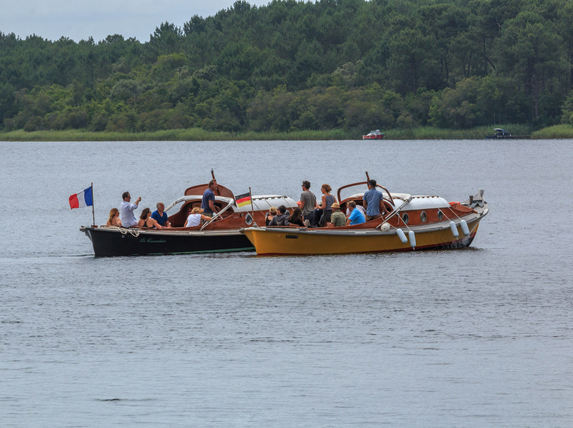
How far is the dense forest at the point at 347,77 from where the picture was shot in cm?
12638

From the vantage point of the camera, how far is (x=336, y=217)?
978 inches

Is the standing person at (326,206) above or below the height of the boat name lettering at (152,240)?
above

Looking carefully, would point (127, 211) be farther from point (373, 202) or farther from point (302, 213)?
point (373, 202)

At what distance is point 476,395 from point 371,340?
3498mm

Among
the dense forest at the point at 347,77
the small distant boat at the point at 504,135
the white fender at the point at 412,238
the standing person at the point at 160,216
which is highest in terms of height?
the dense forest at the point at 347,77

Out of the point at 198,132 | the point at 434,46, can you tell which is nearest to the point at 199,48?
the point at 198,132

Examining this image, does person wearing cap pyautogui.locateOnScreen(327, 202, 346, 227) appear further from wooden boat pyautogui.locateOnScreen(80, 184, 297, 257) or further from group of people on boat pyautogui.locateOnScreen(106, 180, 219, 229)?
group of people on boat pyautogui.locateOnScreen(106, 180, 219, 229)

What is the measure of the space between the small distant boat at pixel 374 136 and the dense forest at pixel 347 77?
2.01m

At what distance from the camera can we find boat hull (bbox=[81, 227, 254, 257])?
25.2m

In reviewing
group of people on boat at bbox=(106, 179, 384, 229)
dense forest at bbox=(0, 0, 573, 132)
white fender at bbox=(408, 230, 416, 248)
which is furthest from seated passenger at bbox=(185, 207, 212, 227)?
dense forest at bbox=(0, 0, 573, 132)

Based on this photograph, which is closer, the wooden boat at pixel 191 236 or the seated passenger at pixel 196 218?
the wooden boat at pixel 191 236

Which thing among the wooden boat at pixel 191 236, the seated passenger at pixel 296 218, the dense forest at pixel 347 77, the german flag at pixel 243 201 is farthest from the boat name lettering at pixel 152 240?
the dense forest at pixel 347 77

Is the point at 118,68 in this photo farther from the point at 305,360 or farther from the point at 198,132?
the point at 305,360

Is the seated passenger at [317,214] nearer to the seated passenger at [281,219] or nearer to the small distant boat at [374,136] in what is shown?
the seated passenger at [281,219]
